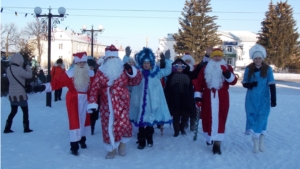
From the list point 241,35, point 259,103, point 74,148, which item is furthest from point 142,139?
point 241,35

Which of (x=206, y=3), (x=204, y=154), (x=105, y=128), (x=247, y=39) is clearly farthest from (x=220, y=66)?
(x=247, y=39)

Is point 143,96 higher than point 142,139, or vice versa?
point 143,96

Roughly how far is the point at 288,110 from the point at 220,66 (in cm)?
706

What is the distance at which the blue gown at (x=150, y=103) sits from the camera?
6504 mm

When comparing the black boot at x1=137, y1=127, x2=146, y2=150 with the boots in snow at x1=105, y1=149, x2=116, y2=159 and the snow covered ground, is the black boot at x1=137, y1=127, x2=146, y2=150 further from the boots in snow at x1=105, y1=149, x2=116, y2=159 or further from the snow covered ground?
the boots in snow at x1=105, y1=149, x2=116, y2=159

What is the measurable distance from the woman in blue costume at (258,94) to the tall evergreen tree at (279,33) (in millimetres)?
43325

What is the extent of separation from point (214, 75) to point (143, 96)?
1.39 metres

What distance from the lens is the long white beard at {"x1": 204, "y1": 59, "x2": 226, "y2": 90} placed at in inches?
241

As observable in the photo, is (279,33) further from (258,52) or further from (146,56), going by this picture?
(146,56)

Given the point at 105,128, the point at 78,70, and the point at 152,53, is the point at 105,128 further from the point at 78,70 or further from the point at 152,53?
the point at 152,53

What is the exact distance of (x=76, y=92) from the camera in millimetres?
6082

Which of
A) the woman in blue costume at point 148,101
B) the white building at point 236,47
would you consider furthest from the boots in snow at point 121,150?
the white building at point 236,47

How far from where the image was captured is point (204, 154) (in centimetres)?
623

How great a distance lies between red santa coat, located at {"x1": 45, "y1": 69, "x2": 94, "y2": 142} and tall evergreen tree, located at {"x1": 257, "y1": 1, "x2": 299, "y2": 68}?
44774mm
